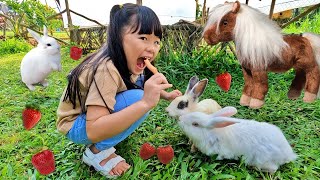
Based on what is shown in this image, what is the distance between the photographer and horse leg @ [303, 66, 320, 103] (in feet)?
4.37

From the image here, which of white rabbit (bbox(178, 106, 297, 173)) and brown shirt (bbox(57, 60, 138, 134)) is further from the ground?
brown shirt (bbox(57, 60, 138, 134))

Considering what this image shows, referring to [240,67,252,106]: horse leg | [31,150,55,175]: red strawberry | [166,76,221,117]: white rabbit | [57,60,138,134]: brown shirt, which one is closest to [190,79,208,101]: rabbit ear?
[166,76,221,117]: white rabbit

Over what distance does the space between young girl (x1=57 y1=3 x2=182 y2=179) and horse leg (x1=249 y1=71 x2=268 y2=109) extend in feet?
1.57

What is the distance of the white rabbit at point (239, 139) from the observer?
1.22m

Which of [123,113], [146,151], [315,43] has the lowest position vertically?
[146,151]

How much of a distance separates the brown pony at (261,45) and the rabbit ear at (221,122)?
281mm

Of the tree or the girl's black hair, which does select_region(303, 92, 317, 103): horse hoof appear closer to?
the girl's black hair

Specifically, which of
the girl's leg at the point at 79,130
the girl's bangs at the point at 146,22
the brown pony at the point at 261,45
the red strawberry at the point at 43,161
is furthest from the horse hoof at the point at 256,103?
the red strawberry at the point at 43,161

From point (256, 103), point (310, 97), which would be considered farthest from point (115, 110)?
point (310, 97)

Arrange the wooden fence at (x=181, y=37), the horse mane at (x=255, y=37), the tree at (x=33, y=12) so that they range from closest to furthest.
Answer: the horse mane at (x=255, y=37) → the wooden fence at (x=181, y=37) → the tree at (x=33, y=12)

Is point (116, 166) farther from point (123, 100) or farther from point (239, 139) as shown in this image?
point (239, 139)

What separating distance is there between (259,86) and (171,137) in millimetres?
522

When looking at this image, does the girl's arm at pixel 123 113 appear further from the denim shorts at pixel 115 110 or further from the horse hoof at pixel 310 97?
the horse hoof at pixel 310 97

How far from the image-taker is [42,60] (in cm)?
230
